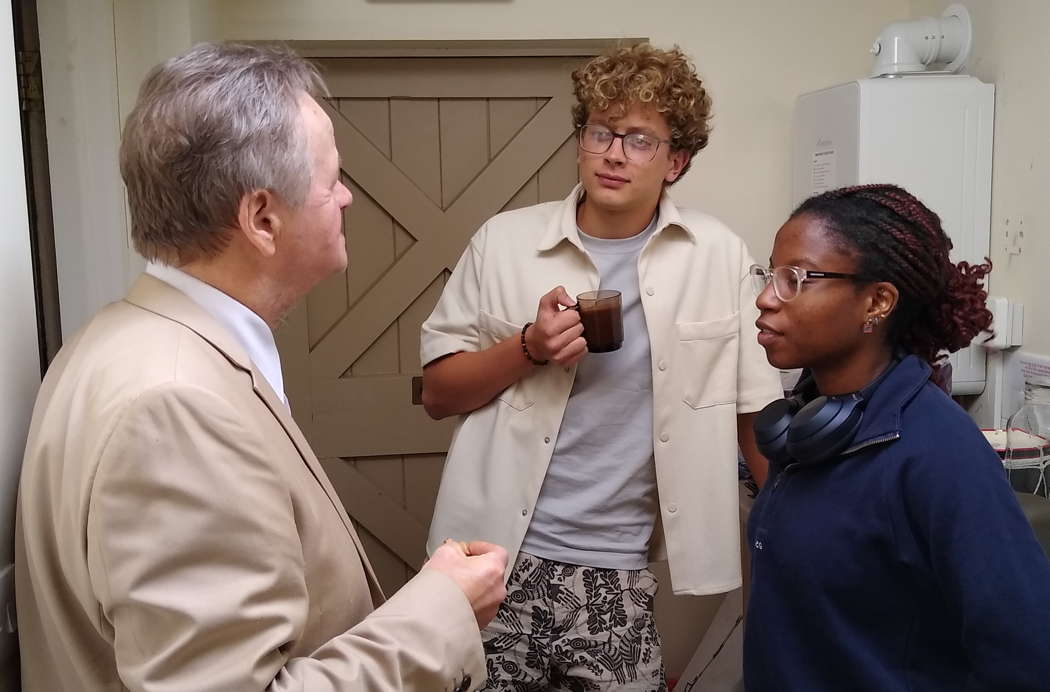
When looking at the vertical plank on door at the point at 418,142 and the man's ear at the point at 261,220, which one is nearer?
the man's ear at the point at 261,220

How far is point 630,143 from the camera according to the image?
5.74ft

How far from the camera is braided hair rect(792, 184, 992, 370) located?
131cm

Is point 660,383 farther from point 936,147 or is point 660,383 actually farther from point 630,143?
point 936,147

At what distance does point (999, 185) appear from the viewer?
245 centimetres

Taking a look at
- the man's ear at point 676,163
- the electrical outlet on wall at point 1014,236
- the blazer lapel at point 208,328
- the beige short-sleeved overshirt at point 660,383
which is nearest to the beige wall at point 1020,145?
the electrical outlet on wall at point 1014,236

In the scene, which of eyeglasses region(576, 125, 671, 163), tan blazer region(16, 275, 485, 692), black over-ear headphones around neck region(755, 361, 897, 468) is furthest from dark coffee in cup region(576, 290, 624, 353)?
tan blazer region(16, 275, 485, 692)

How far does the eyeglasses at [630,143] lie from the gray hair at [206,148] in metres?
0.85

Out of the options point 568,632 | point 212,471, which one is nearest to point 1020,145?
point 568,632

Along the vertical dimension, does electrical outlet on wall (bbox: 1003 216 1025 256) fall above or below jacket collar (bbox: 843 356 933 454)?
above

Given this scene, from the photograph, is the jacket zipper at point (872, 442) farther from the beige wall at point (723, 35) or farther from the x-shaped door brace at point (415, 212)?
the x-shaped door brace at point (415, 212)

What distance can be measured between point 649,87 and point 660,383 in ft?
1.88

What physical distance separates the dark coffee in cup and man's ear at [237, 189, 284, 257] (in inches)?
30.0

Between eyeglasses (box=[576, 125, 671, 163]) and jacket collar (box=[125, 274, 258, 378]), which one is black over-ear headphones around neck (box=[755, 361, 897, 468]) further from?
jacket collar (box=[125, 274, 258, 378])

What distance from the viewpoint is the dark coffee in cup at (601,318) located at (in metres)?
1.66
